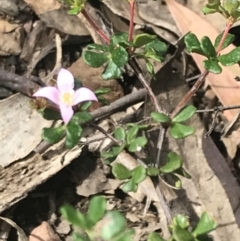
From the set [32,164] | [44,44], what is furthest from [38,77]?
[32,164]

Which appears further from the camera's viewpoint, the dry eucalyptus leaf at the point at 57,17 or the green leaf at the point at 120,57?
the dry eucalyptus leaf at the point at 57,17

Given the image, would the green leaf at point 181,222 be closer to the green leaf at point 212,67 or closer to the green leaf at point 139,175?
the green leaf at point 139,175

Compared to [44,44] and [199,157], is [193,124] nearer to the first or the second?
[199,157]

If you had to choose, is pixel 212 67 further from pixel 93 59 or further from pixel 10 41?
pixel 10 41

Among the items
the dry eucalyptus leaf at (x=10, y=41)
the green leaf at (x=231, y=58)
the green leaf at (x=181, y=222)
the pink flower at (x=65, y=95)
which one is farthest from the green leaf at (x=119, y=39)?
the dry eucalyptus leaf at (x=10, y=41)

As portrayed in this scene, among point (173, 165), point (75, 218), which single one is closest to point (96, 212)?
point (75, 218)

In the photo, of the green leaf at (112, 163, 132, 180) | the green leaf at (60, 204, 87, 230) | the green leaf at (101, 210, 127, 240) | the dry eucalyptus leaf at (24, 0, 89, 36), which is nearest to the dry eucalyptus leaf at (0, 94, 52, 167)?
the dry eucalyptus leaf at (24, 0, 89, 36)
